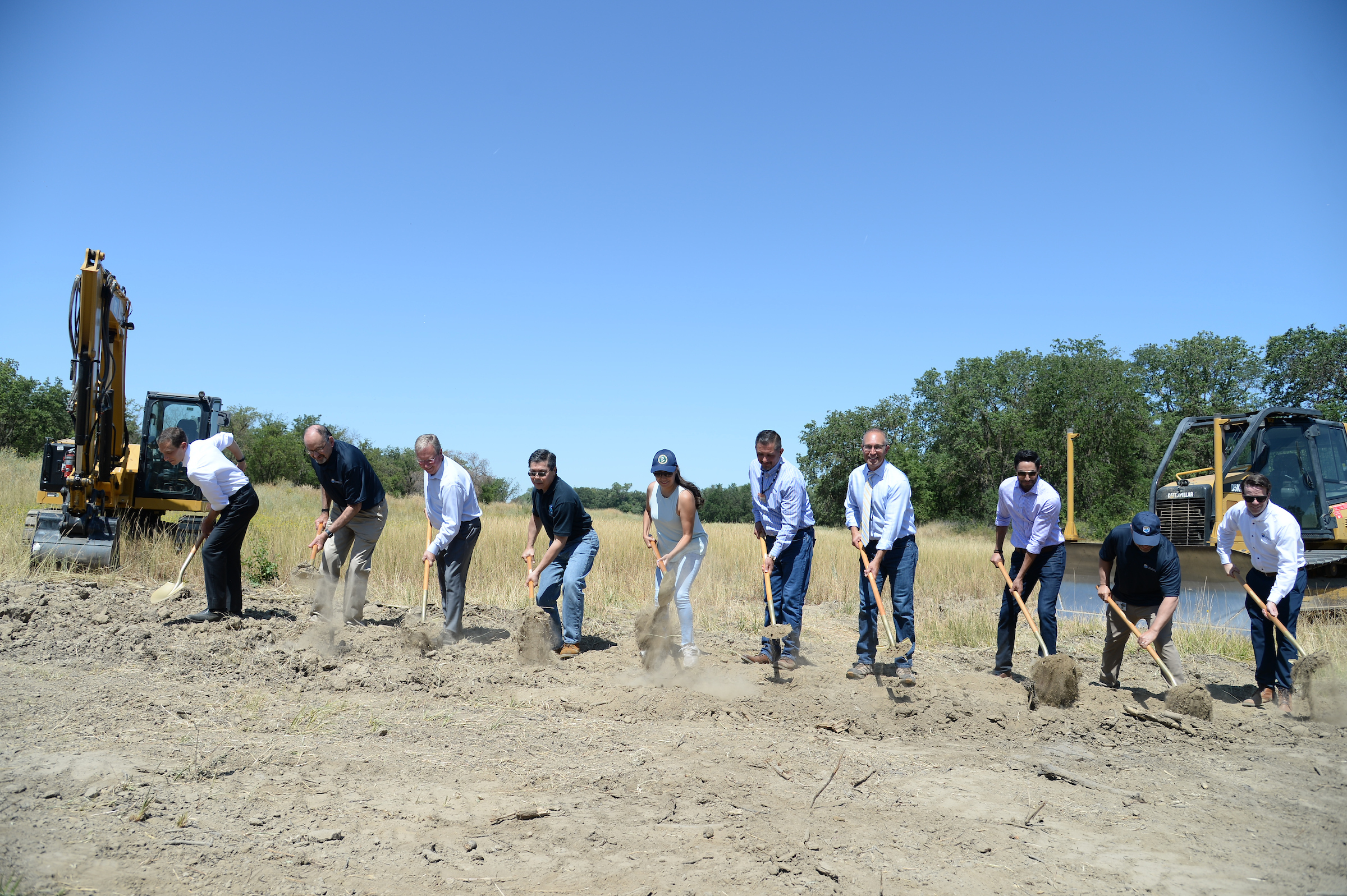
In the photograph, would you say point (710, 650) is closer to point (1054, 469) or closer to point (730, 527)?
point (730, 527)

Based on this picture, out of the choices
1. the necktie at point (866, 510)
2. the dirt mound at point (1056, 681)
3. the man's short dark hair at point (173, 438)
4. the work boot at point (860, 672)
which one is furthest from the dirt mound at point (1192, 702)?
the man's short dark hair at point (173, 438)

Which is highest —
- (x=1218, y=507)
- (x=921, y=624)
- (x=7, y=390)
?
(x=7, y=390)

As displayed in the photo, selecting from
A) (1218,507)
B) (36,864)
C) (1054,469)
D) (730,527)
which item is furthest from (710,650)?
(1054,469)

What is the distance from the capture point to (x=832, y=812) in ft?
12.6

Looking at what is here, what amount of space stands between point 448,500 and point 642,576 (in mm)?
5985

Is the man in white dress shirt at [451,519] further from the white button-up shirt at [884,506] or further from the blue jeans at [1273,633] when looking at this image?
the blue jeans at [1273,633]

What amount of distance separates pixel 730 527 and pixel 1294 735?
18259mm

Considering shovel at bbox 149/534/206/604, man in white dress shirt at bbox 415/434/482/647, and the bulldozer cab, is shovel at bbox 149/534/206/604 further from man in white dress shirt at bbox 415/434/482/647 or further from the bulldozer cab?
the bulldozer cab

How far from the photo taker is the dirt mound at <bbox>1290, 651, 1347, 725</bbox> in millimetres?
5668

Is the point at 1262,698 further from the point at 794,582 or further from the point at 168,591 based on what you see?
the point at 168,591

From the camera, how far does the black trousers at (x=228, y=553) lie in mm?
7039

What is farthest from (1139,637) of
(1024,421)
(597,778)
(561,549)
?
(1024,421)

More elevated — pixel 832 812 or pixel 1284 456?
pixel 1284 456

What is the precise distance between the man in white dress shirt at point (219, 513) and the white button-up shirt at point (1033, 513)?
625 centimetres
